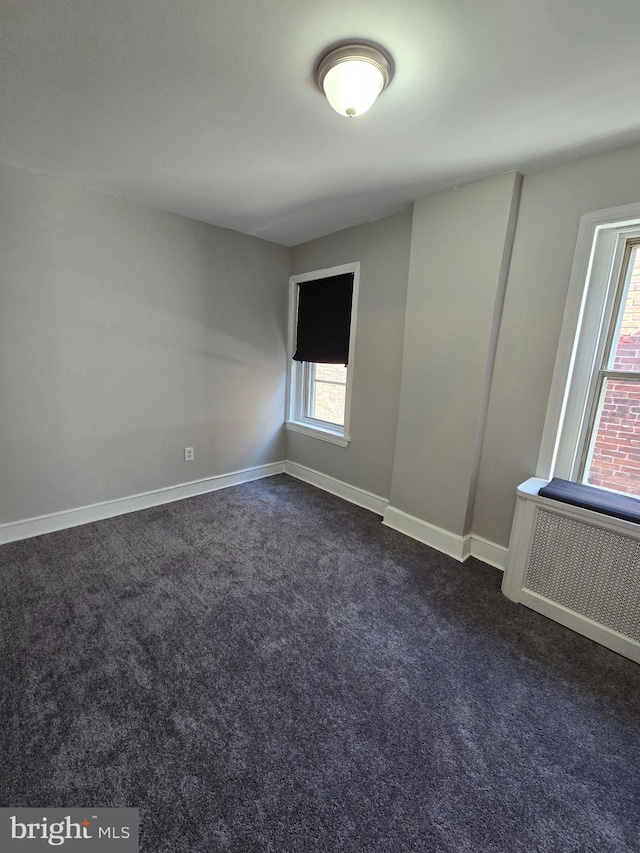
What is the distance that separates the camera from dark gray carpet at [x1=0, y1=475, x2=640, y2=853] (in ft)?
3.48

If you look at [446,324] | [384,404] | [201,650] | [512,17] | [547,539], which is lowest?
[201,650]

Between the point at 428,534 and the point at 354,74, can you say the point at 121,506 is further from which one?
the point at 354,74

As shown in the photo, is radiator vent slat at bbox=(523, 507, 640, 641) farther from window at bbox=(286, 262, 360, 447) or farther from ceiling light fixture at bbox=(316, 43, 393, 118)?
ceiling light fixture at bbox=(316, 43, 393, 118)

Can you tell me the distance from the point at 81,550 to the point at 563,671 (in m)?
2.83

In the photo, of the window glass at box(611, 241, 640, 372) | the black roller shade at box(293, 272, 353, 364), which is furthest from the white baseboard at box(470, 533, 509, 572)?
the black roller shade at box(293, 272, 353, 364)

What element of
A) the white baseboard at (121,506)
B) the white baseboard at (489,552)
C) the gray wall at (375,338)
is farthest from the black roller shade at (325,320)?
the white baseboard at (489,552)

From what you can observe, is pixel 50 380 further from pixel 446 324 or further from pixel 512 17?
pixel 512 17

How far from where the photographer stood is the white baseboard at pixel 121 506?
2.48 metres

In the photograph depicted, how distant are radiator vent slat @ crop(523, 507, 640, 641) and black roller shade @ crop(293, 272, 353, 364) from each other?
6.80 ft

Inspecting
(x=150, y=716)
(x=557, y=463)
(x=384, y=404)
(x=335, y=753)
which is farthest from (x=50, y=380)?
(x=557, y=463)

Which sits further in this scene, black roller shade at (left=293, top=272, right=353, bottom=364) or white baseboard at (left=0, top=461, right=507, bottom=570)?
black roller shade at (left=293, top=272, right=353, bottom=364)

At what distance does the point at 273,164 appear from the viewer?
205 centimetres

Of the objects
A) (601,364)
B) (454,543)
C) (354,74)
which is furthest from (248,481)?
(354,74)

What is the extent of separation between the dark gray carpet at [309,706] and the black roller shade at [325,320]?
192 cm
